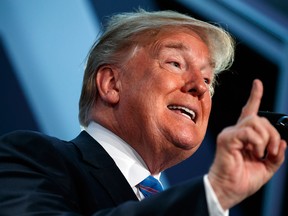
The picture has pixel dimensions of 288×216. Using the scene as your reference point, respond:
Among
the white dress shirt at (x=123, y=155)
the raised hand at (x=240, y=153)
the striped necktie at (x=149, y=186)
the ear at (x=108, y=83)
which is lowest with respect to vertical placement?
the striped necktie at (x=149, y=186)

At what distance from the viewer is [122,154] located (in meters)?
1.56

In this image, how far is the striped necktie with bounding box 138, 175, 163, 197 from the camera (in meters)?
1.47

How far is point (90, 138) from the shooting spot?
1.54 m

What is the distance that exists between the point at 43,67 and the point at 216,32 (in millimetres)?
696

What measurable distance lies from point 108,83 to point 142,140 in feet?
0.80

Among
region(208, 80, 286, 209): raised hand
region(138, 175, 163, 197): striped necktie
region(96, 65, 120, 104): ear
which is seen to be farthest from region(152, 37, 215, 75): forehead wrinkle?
region(208, 80, 286, 209): raised hand

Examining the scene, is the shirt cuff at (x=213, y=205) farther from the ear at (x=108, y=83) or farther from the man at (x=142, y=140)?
the ear at (x=108, y=83)

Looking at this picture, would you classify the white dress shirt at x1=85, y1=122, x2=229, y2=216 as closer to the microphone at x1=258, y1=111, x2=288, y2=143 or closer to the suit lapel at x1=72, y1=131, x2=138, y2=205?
the suit lapel at x1=72, y1=131, x2=138, y2=205

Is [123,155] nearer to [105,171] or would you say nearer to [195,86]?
[105,171]

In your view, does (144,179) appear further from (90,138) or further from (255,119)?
(255,119)

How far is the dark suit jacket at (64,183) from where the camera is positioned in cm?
102

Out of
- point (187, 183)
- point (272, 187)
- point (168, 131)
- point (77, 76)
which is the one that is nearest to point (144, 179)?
point (168, 131)

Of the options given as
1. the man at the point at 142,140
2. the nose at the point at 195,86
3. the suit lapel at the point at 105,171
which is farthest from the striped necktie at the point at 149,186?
the nose at the point at 195,86

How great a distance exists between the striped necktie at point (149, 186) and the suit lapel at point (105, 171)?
4.7 inches
